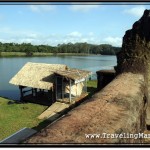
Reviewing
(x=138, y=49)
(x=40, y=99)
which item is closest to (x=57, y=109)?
(x=40, y=99)

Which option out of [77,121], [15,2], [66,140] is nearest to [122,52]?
[15,2]

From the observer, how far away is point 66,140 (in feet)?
9.21

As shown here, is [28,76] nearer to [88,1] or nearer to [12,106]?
[12,106]

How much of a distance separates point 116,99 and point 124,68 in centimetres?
266

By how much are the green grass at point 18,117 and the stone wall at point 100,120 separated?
1028 centimetres

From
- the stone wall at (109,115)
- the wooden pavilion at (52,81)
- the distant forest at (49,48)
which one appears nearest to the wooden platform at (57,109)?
the wooden pavilion at (52,81)

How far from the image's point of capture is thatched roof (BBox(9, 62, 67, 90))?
21250 mm

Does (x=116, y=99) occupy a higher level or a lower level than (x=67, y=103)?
higher

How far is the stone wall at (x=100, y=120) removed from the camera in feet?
9.48

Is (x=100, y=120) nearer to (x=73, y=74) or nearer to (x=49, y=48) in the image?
(x=73, y=74)

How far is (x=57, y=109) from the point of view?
18.7 metres

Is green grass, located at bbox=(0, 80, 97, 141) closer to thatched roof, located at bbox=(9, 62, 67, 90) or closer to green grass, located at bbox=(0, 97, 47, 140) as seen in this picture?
green grass, located at bbox=(0, 97, 47, 140)

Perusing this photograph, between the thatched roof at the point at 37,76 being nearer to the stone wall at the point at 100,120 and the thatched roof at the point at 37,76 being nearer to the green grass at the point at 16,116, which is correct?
the green grass at the point at 16,116

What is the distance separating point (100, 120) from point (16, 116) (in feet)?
48.8
